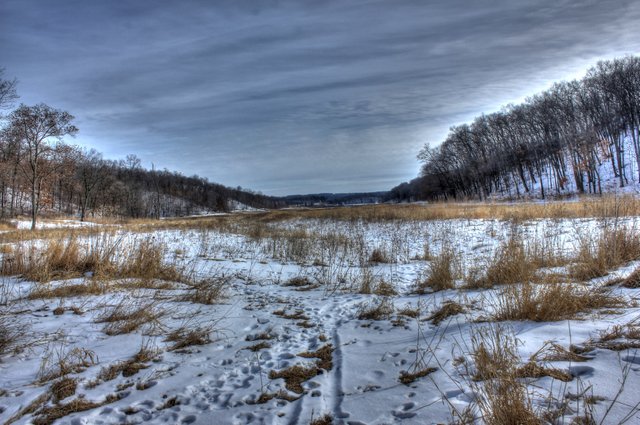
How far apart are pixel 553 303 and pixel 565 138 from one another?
53.3 metres

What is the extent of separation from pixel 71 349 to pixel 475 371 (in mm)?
3792

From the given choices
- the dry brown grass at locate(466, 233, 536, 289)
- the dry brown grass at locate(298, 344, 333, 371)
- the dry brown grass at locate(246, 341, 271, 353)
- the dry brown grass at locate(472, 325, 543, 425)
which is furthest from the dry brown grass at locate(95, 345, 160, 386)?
the dry brown grass at locate(466, 233, 536, 289)

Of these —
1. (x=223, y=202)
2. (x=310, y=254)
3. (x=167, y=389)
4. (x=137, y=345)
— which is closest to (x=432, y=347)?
(x=167, y=389)

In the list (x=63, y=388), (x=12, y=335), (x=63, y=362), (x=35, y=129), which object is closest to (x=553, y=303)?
(x=63, y=388)

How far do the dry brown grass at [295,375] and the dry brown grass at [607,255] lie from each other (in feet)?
14.3

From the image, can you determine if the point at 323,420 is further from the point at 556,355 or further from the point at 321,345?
the point at 556,355

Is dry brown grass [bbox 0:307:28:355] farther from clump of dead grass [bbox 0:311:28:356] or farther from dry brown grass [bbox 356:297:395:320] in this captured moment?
dry brown grass [bbox 356:297:395:320]

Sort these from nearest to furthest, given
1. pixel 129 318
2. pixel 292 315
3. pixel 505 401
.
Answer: pixel 505 401 < pixel 129 318 < pixel 292 315

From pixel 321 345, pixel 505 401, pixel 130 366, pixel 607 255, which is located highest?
pixel 607 255

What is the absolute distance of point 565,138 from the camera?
44.0 metres

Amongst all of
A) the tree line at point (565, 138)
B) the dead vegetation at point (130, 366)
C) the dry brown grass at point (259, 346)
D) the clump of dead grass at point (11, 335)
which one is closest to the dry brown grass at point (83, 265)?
the clump of dead grass at point (11, 335)

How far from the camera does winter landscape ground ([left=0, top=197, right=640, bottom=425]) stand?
213cm

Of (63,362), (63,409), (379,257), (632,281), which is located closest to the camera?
(63,409)

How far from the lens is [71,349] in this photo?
10.2 ft
